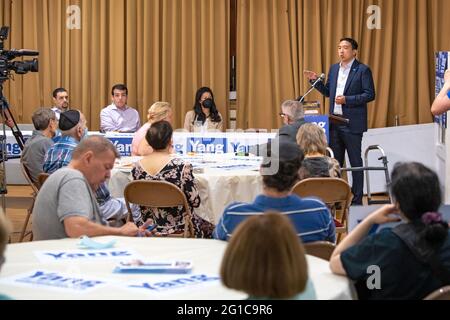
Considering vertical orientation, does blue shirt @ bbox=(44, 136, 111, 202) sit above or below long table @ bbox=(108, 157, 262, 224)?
above

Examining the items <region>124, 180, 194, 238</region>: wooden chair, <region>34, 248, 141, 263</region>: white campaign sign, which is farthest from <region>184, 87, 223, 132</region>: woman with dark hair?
<region>34, 248, 141, 263</region>: white campaign sign

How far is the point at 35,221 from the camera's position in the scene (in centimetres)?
374

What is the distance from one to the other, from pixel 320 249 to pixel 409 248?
67 cm

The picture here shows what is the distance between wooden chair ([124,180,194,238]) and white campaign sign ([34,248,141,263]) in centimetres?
167

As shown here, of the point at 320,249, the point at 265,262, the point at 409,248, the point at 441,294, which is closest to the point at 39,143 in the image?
the point at 320,249

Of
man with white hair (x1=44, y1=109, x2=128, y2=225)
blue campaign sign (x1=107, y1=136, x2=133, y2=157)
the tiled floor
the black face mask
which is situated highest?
the black face mask

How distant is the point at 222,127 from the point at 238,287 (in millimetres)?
7537

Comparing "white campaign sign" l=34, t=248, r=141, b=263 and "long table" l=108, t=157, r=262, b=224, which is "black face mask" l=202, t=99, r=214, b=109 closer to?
"long table" l=108, t=157, r=262, b=224

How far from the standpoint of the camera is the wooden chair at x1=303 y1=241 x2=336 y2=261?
333 centimetres

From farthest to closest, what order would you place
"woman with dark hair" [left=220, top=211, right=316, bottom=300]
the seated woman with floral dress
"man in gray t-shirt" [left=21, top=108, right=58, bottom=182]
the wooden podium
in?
the wooden podium
"man in gray t-shirt" [left=21, top=108, right=58, bottom=182]
the seated woman with floral dress
"woman with dark hair" [left=220, top=211, right=316, bottom=300]

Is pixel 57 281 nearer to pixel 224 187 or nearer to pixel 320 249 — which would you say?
pixel 320 249

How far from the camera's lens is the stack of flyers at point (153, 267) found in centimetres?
289
